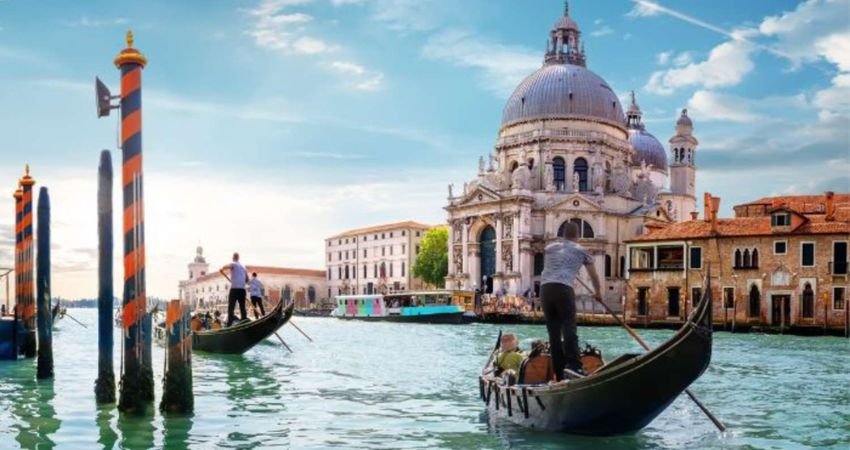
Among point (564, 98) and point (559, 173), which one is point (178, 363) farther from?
point (564, 98)

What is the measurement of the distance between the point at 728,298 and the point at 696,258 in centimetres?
170

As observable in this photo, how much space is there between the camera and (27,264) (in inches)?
584

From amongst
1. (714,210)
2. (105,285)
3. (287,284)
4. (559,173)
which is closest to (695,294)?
(714,210)

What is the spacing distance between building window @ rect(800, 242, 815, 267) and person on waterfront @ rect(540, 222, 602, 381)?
77.9 feet

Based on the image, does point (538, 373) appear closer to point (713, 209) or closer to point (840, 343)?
point (840, 343)

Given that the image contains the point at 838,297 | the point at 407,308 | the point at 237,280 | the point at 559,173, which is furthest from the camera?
the point at 559,173

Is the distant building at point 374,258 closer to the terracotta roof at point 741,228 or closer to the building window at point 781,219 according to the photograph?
the terracotta roof at point 741,228

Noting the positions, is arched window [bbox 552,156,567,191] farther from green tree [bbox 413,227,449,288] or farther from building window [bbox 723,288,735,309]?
building window [bbox 723,288,735,309]

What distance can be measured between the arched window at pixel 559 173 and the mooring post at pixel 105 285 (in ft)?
139

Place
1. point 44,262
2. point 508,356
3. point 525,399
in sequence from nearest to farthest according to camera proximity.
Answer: point 525,399 → point 508,356 → point 44,262

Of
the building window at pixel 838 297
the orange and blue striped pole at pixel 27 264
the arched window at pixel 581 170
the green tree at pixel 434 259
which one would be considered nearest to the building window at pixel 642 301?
the building window at pixel 838 297

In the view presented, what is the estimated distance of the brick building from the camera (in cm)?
2862

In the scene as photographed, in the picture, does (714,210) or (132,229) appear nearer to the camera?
(132,229)

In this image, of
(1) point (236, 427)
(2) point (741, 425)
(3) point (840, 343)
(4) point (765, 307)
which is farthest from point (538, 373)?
(4) point (765, 307)
